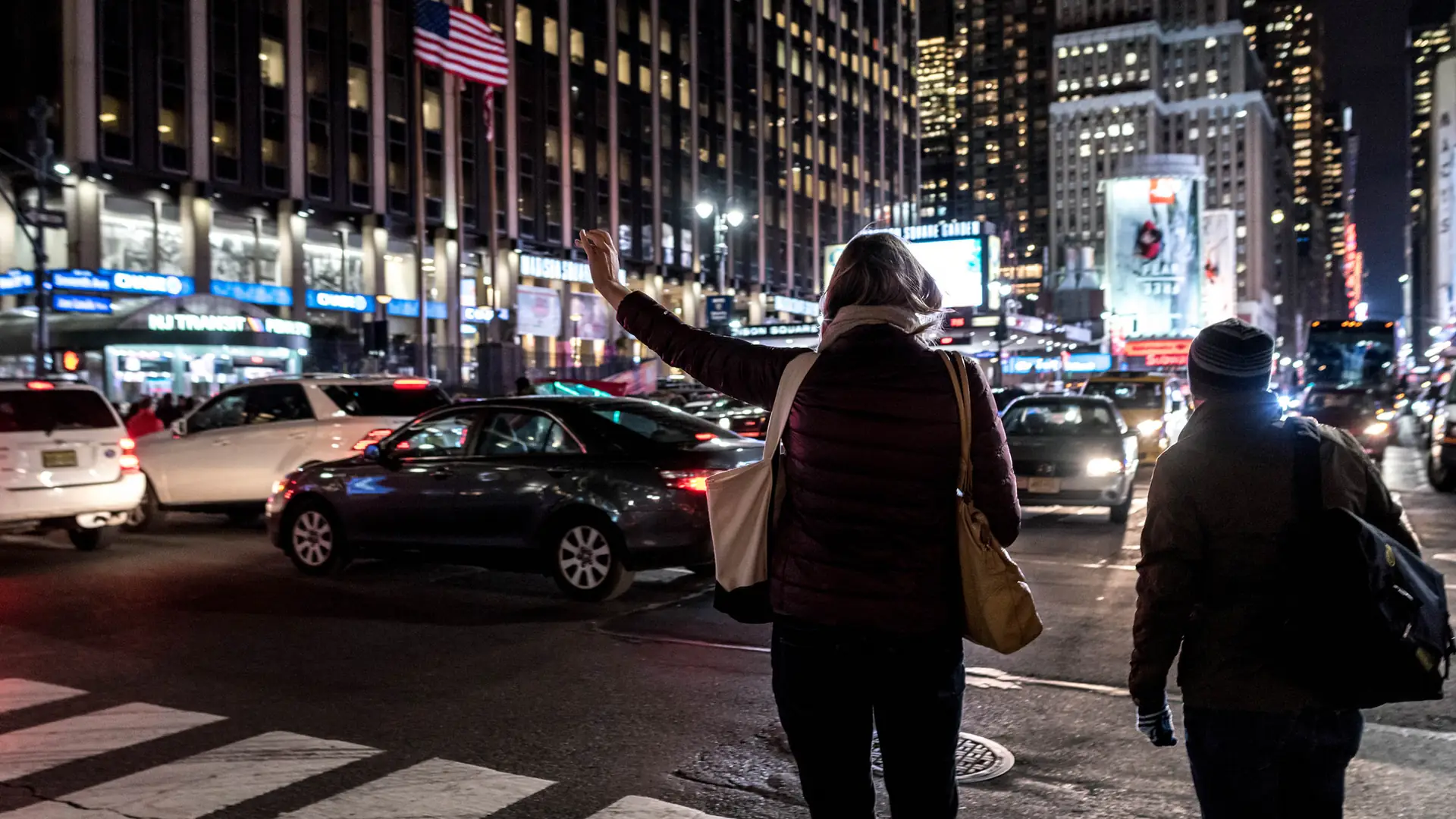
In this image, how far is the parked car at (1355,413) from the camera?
24.3m

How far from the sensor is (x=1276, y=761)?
8.92ft

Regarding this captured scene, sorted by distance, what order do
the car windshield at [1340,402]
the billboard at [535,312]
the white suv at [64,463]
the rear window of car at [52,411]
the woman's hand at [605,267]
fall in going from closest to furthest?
the woman's hand at [605,267] → the white suv at [64,463] → the rear window of car at [52,411] → the car windshield at [1340,402] → the billboard at [535,312]

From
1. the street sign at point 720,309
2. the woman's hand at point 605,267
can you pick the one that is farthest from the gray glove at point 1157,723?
the street sign at point 720,309

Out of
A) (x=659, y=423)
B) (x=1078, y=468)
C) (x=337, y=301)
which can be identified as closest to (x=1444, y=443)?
(x=1078, y=468)

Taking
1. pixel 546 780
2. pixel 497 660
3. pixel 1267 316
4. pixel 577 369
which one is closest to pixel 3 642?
pixel 497 660

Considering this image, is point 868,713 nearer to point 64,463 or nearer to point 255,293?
point 64,463

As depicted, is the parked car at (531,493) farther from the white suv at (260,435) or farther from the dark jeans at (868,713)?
the dark jeans at (868,713)

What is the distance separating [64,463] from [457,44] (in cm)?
2165

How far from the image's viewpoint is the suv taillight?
1261 centimetres

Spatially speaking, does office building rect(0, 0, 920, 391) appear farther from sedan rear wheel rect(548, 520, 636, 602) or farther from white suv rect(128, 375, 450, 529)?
sedan rear wheel rect(548, 520, 636, 602)

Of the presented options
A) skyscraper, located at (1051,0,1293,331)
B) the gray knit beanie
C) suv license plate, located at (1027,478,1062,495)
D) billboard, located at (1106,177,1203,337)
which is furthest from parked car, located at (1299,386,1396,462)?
skyscraper, located at (1051,0,1293,331)

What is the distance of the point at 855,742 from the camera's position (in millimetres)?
2750

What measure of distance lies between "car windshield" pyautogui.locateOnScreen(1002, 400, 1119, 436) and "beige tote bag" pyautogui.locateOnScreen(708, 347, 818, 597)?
1300cm

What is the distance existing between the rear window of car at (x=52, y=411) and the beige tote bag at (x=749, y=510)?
1119 cm
